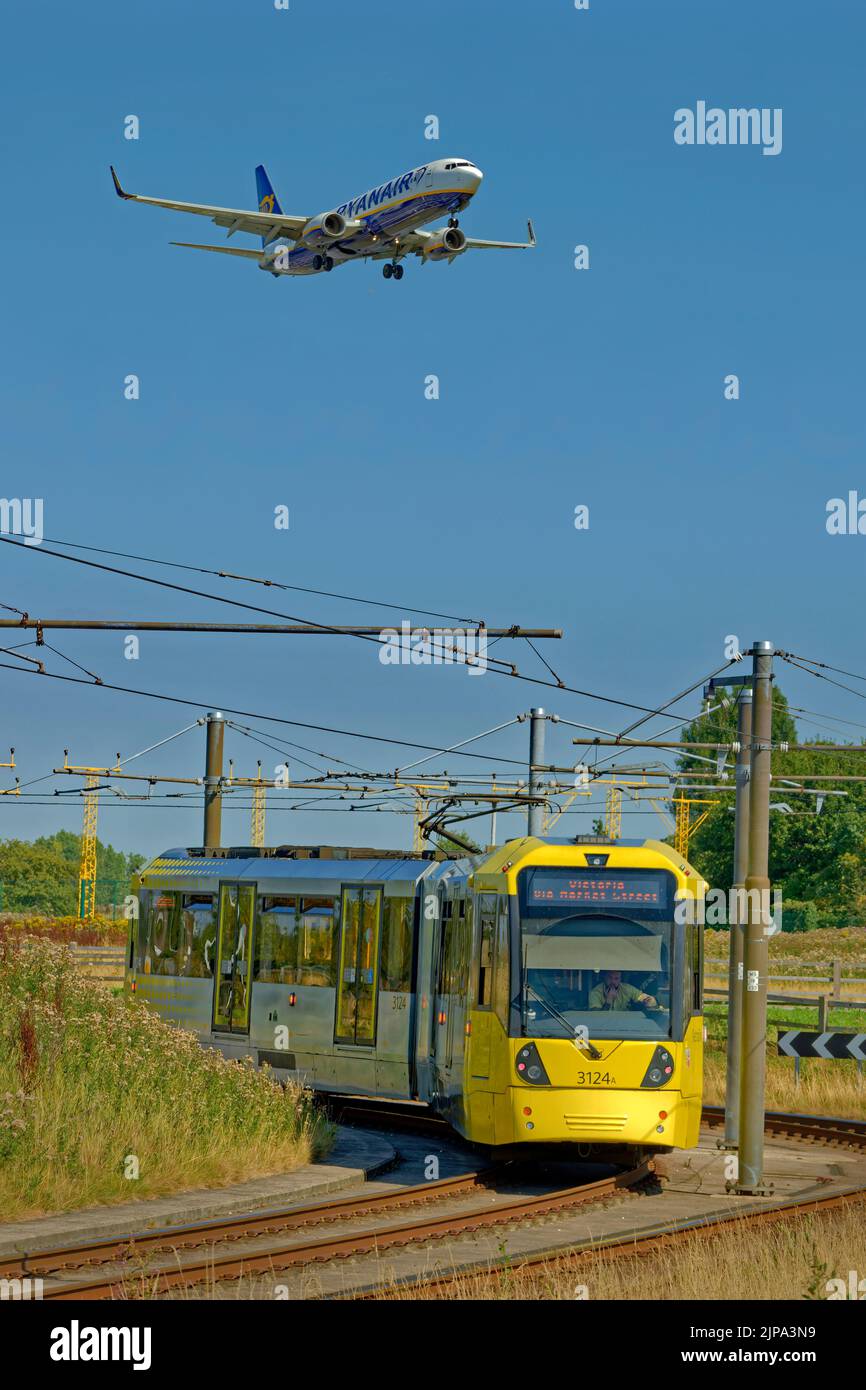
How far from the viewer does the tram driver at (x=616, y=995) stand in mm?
17969

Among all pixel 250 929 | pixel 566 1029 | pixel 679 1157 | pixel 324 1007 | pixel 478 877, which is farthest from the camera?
pixel 250 929

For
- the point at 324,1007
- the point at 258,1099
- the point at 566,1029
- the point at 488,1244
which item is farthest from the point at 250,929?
the point at 488,1244

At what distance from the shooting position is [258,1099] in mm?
19578

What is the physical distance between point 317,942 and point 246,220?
28.9 m

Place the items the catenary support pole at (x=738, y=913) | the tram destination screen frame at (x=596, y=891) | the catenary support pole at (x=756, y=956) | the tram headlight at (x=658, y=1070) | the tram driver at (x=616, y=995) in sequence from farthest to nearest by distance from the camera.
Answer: the catenary support pole at (x=738, y=913) → the catenary support pole at (x=756, y=956) → the tram destination screen frame at (x=596, y=891) → the tram driver at (x=616, y=995) → the tram headlight at (x=658, y=1070)

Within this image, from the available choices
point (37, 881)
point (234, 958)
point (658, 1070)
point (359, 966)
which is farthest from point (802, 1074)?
point (37, 881)

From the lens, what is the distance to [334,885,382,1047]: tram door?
23109 millimetres

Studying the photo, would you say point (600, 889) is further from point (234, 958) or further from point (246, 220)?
point (246, 220)

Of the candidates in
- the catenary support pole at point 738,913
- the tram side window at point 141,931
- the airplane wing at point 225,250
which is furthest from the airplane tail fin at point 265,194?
the catenary support pole at point 738,913

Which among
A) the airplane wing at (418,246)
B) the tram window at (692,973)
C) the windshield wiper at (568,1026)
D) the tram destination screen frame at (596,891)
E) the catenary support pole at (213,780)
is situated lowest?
the windshield wiper at (568,1026)

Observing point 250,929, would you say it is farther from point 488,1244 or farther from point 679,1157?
point 488,1244

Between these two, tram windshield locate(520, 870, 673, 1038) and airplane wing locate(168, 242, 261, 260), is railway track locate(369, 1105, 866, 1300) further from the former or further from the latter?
airplane wing locate(168, 242, 261, 260)

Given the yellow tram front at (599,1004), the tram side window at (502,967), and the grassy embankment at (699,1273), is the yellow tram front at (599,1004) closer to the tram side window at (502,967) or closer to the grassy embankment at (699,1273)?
the tram side window at (502,967)
